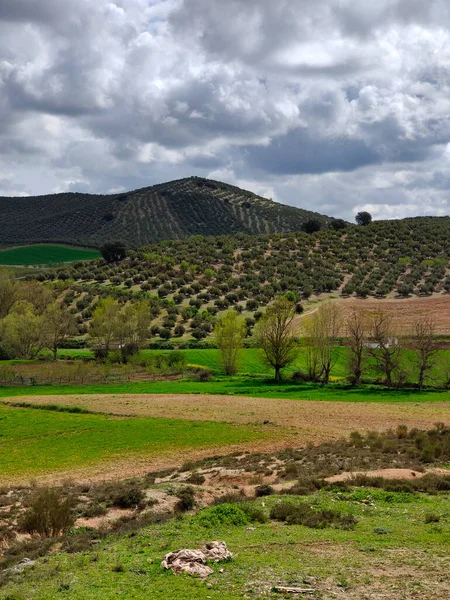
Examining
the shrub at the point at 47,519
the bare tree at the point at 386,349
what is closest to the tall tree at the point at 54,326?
the bare tree at the point at 386,349

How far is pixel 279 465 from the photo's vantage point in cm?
2480

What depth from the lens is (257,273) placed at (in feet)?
351

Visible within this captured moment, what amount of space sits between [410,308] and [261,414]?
5538 centimetres

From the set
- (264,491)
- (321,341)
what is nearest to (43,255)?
(321,341)

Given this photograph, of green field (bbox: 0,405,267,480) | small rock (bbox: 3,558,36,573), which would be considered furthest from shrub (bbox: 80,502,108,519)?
green field (bbox: 0,405,267,480)

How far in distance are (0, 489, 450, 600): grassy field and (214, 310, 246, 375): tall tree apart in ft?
161

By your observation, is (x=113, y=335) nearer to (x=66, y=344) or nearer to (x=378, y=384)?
(x=66, y=344)

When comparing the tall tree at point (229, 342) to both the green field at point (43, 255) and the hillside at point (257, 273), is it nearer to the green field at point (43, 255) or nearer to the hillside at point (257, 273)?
the hillside at point (257, 273)

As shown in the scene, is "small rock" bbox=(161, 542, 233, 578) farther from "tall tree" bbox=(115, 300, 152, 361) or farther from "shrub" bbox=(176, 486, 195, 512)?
"tall tree" bbox=(115, 300, 152, 361)

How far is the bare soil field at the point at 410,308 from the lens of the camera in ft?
263

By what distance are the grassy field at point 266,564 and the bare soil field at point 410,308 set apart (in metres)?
65.3

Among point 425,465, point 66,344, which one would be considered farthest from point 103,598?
point 66,344

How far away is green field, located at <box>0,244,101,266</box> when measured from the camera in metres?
152

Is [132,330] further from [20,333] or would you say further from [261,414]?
[261,414]
